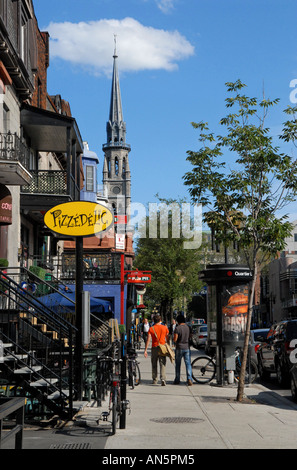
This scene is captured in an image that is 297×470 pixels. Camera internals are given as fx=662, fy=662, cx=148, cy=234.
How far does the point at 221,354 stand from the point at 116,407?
24.9ft

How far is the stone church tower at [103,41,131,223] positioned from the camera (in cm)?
16812

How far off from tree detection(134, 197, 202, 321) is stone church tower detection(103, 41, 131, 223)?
11303 cm

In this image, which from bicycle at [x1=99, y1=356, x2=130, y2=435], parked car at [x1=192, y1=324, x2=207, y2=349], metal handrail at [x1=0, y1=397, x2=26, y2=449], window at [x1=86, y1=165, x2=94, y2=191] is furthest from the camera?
window at [x1=86, y1=165, x2=94, y2=191]

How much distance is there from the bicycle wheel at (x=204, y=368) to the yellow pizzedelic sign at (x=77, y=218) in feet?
23.6

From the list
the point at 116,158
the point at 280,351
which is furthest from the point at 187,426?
the point at 116,158

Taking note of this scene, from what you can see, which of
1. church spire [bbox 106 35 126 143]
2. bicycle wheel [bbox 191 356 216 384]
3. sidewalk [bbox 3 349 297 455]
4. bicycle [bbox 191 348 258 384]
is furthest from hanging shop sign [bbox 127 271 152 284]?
church spire [bbox 106 35 126 143]

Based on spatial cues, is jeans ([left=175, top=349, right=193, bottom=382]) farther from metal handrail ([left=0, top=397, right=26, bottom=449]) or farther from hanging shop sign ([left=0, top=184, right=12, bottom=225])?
metal handrail ([left=0, top=397, right=26, bottom=449])

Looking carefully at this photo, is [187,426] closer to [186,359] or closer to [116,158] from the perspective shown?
[186,359]

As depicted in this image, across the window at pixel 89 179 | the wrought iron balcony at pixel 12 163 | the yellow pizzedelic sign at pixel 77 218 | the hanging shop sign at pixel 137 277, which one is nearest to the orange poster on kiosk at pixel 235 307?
the wrought iron balcony at pixel 12 163

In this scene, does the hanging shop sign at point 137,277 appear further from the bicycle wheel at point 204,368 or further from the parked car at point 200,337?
the parked car at point 200,337

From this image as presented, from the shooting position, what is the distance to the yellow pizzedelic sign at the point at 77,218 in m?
12.2

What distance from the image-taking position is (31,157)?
2488 cm
